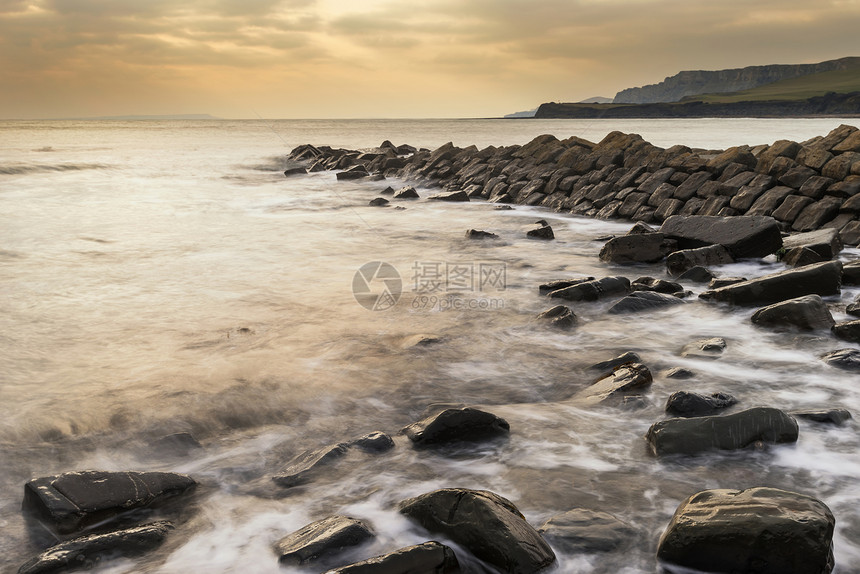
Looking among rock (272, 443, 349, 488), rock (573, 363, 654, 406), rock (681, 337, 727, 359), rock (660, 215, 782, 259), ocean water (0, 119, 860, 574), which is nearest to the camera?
ocean water (0, 119, 860, 574)

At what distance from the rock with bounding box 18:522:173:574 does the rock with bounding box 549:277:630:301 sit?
16.9 ft

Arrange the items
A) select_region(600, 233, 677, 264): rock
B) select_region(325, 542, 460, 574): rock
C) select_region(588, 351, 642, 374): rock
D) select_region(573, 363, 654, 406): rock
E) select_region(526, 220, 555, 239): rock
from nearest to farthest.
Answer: select_region(325, 542, 460, 574): rock, select_region(573, 363, 654, 406): rock, select_region(588, 351, 642, 374): rock, select_region(600, 233, 677, 264): rock, select_region(526, 220, 555, 239): rock

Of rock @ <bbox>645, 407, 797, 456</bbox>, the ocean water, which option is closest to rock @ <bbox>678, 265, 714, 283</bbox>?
the ocean water

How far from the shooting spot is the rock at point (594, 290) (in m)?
7.15

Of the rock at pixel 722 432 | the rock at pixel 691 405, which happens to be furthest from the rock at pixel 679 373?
the rock at pixel 722 432

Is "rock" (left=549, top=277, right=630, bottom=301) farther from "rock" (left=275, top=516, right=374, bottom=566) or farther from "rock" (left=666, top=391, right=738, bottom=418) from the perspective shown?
"rock" (left=275, top=516, right=374, bottom=566)

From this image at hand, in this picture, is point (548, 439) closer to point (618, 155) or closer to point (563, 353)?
point (563, 353)

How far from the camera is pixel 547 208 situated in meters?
15.3

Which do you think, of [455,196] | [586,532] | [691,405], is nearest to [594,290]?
[691,405]

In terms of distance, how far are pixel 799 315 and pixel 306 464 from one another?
4.63 m

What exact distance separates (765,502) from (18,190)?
2447 cm

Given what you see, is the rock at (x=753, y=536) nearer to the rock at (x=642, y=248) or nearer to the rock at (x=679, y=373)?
the rock at (x=679, y=373)

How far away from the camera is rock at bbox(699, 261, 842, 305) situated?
6633mm

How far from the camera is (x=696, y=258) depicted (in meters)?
8.63
